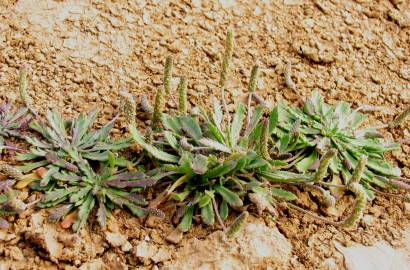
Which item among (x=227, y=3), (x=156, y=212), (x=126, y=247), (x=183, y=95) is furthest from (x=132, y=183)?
(x=227, y=3)

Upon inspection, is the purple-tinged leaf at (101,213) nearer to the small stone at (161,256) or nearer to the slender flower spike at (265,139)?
the small stone at (161,256)

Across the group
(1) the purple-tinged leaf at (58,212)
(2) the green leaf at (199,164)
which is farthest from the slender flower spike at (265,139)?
(1) the purple-tinged leaf at (58,212)

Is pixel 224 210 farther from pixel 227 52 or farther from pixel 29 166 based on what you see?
pixel 29 166

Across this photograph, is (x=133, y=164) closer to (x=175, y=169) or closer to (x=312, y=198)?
(x=175, y=169)

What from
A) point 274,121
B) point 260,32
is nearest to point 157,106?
point 274,121

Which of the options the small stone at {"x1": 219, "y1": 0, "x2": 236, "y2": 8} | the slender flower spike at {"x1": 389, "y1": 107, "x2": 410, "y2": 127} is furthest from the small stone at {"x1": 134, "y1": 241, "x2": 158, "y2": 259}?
the small stone at {"x1": 219, "y1": 0, "x2": 236, "y2": 8}

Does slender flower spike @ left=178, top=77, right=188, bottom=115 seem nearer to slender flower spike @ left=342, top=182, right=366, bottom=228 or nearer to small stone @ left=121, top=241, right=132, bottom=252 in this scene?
small stone @ left=121, top=241, right=132, bottom=252

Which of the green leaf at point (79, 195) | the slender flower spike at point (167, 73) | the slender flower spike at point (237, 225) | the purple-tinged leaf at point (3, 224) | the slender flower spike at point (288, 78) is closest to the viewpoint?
the slender flower spike at point (237, 225)
